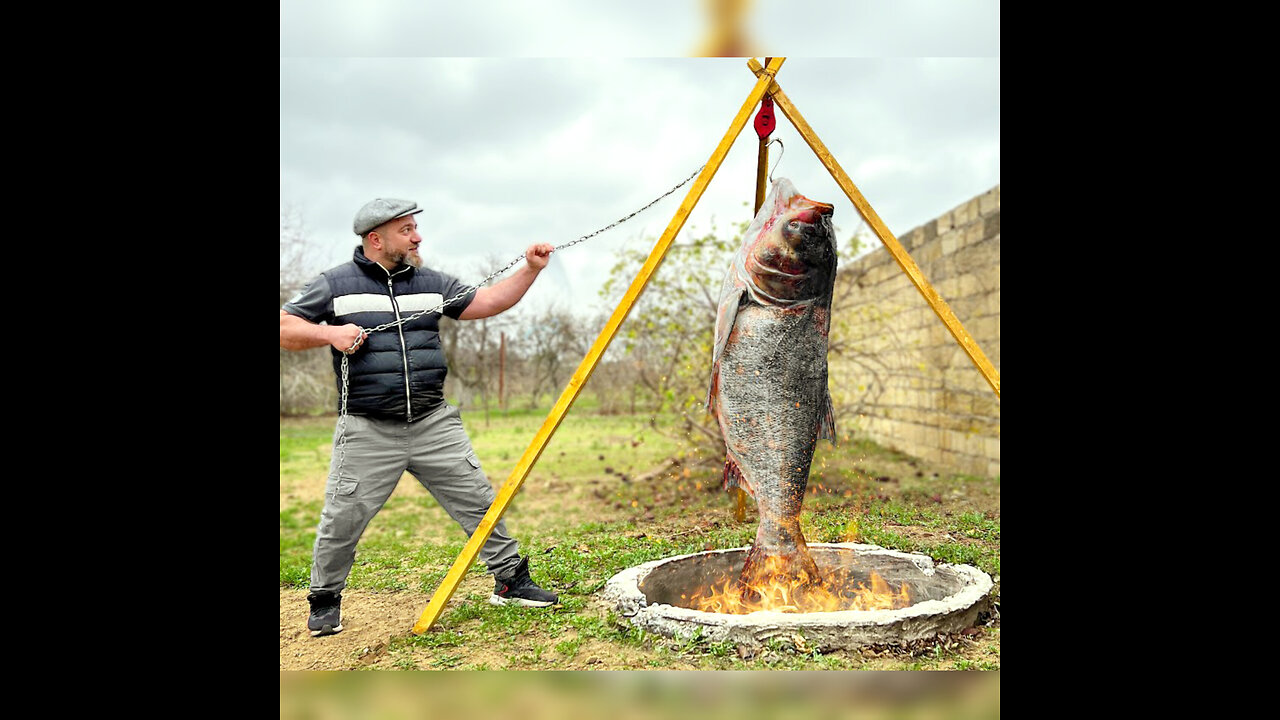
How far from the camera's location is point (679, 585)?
394 cm

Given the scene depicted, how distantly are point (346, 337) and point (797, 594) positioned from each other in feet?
7.04

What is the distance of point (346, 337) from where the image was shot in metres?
3.53

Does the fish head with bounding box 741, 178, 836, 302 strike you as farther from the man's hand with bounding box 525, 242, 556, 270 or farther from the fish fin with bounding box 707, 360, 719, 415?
the man's hand with bounding box 525, 242, 556, 270

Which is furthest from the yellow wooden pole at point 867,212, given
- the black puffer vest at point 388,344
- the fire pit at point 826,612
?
the black puffer vest at point 388,344

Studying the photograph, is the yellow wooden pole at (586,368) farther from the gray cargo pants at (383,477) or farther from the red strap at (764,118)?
the gray cargo pants at (383,477)

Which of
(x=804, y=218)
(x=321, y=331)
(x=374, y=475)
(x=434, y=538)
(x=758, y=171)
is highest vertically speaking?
(x=758, y=171)

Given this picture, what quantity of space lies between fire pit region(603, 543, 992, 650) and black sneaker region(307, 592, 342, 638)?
1231 mm

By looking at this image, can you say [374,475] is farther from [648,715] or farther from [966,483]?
[966,483]

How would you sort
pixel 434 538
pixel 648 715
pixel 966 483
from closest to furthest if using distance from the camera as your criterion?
pixel 648 715, pixel 434 538, pixel 966 483

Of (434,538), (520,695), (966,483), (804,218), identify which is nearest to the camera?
(520,695)

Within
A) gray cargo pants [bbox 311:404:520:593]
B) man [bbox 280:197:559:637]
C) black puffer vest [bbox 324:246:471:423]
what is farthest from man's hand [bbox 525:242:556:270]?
gray cargo pants [bbox 311:404:520:593]

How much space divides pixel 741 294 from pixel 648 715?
1605mm

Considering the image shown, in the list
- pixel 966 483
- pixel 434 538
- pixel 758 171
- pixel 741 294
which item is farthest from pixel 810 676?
→ pixel 966 483

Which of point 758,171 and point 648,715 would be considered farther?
point 758,171
